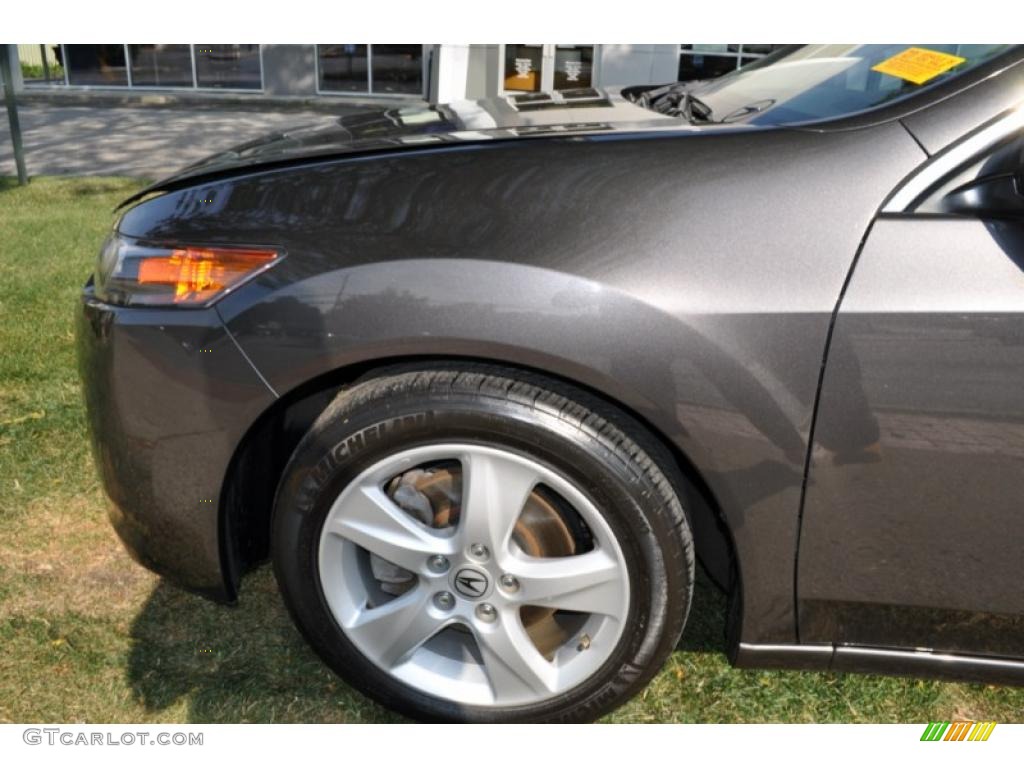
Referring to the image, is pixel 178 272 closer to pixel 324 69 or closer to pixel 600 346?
pixel 600 346

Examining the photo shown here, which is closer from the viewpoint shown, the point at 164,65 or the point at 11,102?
the point at 11,102

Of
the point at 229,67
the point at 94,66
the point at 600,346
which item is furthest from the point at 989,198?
the point at 94,66

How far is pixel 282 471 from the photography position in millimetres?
2158

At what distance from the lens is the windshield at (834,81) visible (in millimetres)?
1837

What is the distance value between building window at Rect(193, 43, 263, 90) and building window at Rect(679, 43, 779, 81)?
7.79m

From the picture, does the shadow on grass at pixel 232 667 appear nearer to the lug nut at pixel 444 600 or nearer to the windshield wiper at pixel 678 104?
the lug nut at pixel 444 600

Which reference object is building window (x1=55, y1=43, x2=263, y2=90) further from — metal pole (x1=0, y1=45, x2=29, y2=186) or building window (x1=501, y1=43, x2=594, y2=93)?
metal pole (x1=0, y1=45, x2=29, y2=186)

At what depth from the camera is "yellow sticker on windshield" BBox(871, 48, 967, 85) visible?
184 cm

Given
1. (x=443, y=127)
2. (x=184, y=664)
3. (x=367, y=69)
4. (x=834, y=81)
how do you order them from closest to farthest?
(x=834, y=81), (x=443, y=127), (x=184, y=664), (x=367, y=69)

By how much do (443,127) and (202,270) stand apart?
68 centimetres

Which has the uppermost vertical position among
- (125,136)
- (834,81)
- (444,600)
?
(834,81)

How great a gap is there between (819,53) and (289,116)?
43.7 ft

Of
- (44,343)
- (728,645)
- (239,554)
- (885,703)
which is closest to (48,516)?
(239,554)

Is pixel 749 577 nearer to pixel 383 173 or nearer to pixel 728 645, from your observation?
pixel 728 645
